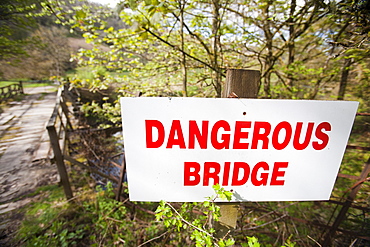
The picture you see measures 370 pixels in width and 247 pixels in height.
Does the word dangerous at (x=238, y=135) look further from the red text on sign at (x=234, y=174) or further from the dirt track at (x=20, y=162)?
the dirt track at (x=20, y=162)

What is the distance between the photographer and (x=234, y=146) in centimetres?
94

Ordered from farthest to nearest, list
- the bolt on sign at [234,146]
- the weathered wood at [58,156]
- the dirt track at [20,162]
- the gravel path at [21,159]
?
the gravel path at [21,159] → the dirt track at [20,162] → the weathered wood at [58,156] → the bolt on sign at [234,146]

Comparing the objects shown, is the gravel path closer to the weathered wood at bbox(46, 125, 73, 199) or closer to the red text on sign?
the weathered wood at bbox(46, 125, 73, 199)

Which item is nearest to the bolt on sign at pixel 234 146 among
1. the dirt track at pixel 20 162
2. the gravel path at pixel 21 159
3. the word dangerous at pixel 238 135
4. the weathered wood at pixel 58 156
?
the word dangerous at pixel 238 135

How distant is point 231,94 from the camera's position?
93 centimetres

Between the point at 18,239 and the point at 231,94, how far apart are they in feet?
11.6

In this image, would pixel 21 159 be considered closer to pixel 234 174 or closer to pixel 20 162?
pixel 20 162

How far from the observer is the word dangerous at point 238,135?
0.91 metres

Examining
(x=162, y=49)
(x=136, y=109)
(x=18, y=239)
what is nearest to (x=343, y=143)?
(x=136, y=109)

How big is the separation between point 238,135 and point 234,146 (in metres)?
0.07

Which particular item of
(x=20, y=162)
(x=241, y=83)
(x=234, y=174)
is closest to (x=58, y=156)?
(x=20, y=162)

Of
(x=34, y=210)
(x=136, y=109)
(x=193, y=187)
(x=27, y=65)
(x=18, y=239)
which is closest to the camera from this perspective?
(x=136, y=109)

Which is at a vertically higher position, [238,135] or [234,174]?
[238,135]

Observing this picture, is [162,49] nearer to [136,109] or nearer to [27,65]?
[136,109]
